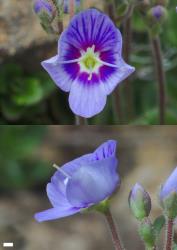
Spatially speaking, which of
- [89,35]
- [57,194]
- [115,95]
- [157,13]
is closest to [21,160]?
[115,95]

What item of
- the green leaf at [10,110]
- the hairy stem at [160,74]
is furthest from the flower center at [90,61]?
the green leaf at [10,110]

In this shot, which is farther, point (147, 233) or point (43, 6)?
point (43, 6)

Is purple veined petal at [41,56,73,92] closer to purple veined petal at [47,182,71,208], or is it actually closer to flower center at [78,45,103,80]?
flower center at [78,45,103,80]

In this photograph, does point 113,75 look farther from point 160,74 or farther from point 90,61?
point 160,74

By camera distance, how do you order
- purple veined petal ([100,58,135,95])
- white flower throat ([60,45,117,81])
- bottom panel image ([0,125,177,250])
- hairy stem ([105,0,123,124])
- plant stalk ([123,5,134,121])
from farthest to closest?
bottom panel image ([0,125,177,250]) < plant stalk ([123,5,134,121]) < hairy stem ([105,0,123,124]) < white flower throat ([60,45,117,81]) < purple veined petal ([100,58,135,95])

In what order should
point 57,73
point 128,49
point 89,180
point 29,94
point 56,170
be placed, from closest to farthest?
1. point 89,180
2. point 57,73
3. point 128,49
4. point 29,94
5. point 56,170

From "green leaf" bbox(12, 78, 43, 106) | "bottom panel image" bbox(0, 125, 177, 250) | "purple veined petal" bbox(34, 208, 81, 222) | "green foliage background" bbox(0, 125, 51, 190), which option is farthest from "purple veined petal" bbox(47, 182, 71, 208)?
"green foliage background" bbox(0, 125, 51, 190)
